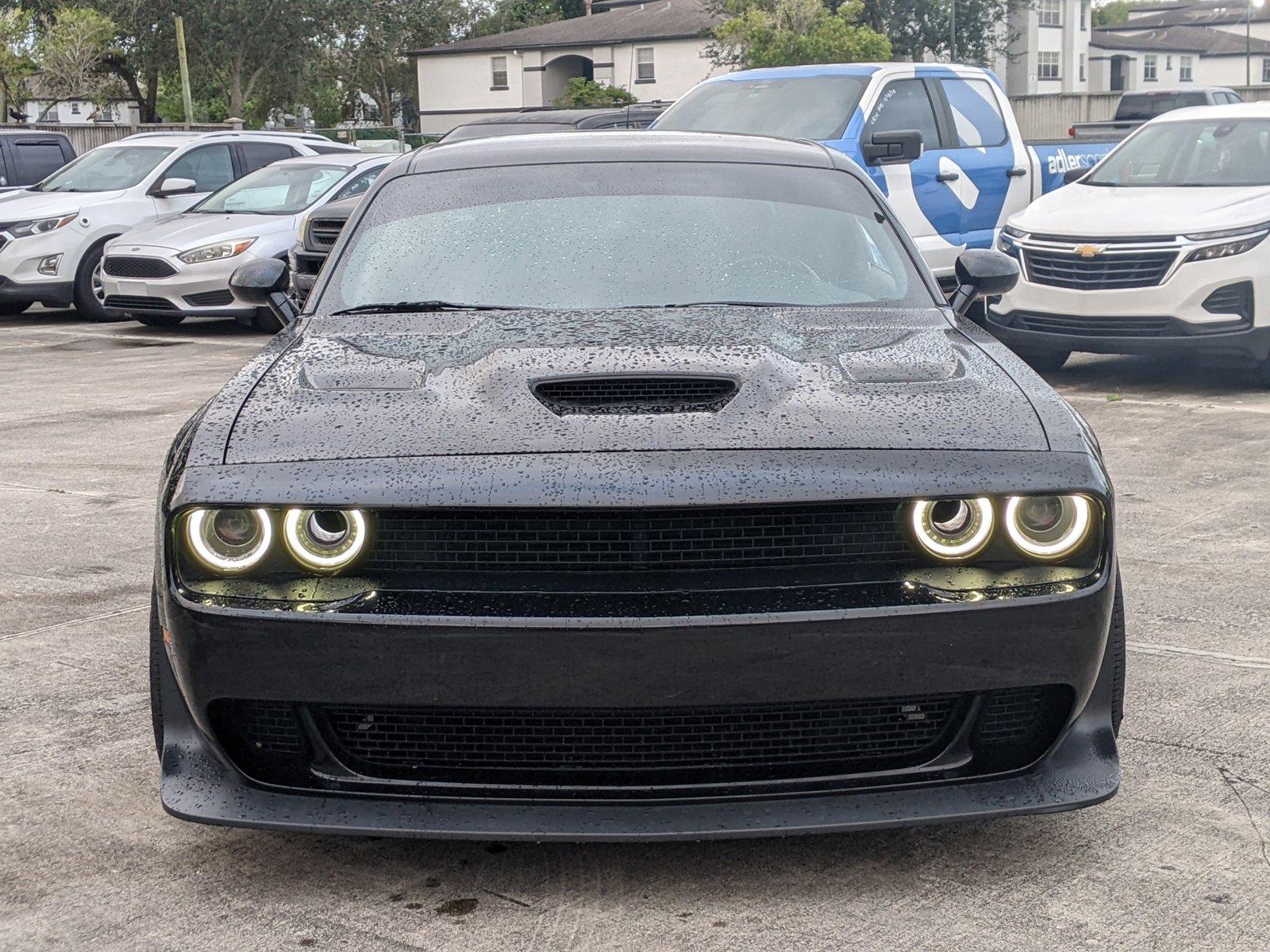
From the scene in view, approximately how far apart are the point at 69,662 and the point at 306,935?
200 centimetres

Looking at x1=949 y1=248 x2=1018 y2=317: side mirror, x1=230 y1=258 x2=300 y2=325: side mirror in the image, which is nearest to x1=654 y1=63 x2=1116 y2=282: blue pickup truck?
x1=949 y1=248 x2=1018 y2=317: side mirror

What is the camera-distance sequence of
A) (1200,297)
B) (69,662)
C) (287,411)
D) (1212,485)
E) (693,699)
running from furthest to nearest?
1. (1200,297)
2. (1212,485)
3. (69,662)
4. (287,411)
5. (693,699)

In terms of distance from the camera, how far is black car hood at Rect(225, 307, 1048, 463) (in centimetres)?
303

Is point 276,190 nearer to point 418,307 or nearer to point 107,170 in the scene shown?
point 107,170

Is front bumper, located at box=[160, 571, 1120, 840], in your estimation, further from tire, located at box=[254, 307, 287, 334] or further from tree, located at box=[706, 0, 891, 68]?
tree, located at box=[706, 0, 891, 68]

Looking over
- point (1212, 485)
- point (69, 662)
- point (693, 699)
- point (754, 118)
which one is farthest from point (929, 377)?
point (754, 118)

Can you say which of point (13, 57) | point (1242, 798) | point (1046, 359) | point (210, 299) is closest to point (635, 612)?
point (1242, 798)

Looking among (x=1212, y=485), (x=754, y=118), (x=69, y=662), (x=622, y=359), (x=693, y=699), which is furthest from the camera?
(x=754, y=118)

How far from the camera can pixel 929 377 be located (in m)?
3.43

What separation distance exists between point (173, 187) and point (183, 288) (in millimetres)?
2032

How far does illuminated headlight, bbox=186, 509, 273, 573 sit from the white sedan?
24.7 feet

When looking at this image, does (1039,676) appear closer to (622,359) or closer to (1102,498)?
(1102,498)

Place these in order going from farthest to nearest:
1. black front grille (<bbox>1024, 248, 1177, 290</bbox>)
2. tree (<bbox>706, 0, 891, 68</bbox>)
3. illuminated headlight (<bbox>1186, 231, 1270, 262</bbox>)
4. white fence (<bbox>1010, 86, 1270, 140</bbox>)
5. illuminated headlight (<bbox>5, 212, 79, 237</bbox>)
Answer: tree (<bbox>706, 0, 891, 68</bbox>), white fence (<bbox>1010, 86, 1270, 140</bbox>), illuminated headlight (<bbox>5, 212, 79, 237</bbox>), black front grille (<bbox>1024, 248, 1177, 290</bbox>), illuminated headlight (<bbox>1186, 231, 1270, 262</bbox>)

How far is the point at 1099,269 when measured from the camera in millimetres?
9672
